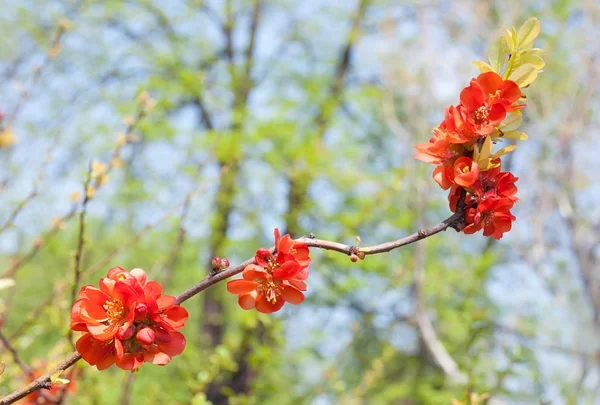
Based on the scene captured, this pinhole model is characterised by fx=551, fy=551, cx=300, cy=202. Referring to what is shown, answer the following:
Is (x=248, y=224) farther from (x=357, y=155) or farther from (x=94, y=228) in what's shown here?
(x=94, y=228)

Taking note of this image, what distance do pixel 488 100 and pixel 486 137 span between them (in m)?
0.09

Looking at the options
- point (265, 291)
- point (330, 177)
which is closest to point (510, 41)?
point (265, 291)

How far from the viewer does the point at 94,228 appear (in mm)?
10859

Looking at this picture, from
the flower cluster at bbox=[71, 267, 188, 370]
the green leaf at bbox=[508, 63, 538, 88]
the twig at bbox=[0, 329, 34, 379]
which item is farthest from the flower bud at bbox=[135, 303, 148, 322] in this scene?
the green leaf at bbox=[508, 63, 538, 88]

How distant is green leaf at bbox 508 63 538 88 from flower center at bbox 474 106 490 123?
9 cm

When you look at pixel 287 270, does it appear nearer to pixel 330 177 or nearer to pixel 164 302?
pixel 164 302

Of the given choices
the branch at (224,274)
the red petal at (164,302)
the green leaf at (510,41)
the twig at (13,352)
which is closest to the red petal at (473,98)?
the green leaf at (510,41)

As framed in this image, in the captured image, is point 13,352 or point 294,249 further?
point 13,352

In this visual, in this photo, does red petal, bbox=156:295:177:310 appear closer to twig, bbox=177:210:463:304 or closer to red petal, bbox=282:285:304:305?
twig, bbox=177:210:463:304

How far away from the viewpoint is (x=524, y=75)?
3.31ft

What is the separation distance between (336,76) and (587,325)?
454 centimetres

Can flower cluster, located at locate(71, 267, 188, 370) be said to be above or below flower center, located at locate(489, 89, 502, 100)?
below

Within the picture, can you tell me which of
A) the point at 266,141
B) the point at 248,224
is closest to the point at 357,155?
the point at 266,141

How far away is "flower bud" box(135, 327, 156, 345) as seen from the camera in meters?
0.81
